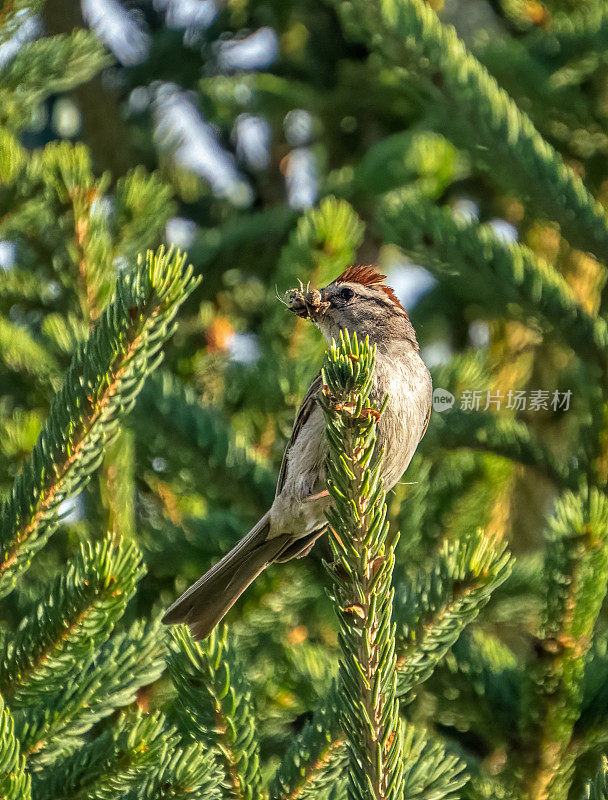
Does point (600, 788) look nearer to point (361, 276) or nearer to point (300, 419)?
point (300, 419)

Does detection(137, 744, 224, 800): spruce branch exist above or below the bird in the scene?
above

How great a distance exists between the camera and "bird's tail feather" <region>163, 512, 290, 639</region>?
7.16 ft

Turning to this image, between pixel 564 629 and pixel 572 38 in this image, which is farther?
pixel 572 38

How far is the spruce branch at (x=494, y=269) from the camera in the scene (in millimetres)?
2387

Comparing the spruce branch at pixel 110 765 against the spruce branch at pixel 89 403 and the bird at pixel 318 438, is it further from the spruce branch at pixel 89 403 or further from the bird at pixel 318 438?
the bird at pixel 318 438

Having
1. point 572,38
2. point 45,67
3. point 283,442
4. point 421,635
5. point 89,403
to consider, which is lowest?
point 283,442

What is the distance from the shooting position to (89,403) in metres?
1.43

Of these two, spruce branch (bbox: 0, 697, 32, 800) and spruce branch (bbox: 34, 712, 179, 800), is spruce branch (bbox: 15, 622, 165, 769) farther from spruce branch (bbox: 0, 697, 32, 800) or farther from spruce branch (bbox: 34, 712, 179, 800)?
spruce branch (bbox: 0, 697, 32, 800)

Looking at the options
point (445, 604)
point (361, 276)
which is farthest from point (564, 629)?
point (361, 276)

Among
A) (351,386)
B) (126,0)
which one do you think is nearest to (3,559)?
(351,386)

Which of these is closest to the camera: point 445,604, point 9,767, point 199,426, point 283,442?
point 9,767

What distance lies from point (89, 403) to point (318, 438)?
3.70ft

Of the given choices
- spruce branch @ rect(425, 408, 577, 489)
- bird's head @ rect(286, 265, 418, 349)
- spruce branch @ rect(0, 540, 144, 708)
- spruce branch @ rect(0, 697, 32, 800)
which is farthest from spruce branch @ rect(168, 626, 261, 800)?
spruce branch @ rect(425, 408, 577, 489)

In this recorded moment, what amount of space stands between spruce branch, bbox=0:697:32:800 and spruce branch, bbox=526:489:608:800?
1137mm
